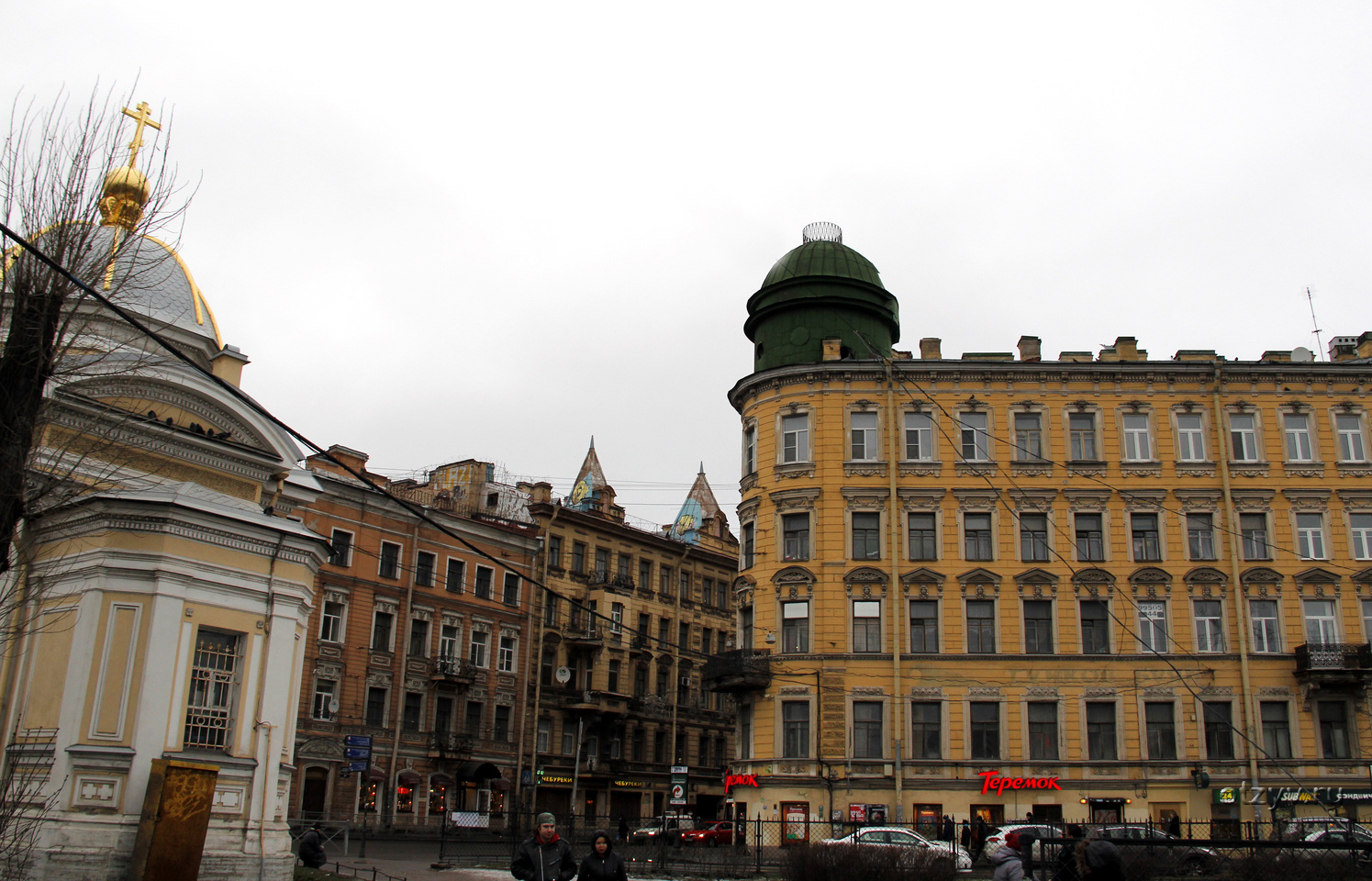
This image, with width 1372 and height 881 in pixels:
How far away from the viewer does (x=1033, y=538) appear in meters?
40.5

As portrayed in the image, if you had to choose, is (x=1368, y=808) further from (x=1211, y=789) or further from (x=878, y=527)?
(x=878, y=527)

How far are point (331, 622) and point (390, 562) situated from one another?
402 cm

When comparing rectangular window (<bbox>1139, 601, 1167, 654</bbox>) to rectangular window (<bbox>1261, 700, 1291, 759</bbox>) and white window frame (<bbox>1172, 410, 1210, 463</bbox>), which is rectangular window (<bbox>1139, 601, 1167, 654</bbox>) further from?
white window frame (<bbox>1172, 410, 1210, 463</bbox>)

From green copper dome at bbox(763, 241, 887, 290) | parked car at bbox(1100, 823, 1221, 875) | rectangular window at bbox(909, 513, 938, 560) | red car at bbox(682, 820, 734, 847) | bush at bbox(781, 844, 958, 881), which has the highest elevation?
green copper dome at bbox(763, 241, 887, 290)

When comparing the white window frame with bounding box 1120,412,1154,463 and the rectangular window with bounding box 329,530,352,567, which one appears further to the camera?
the rectangular window with bounding box 329,530,352,567

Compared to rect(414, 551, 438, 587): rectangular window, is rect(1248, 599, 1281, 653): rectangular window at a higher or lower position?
lower

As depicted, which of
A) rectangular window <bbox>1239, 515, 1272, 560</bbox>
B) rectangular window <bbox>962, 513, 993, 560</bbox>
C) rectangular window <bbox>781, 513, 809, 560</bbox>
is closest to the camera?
rectangular window <bbox>1239, 515, 1272, 560</bbox>

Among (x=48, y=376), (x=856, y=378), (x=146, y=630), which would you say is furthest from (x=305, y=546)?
(x=856, y=378)

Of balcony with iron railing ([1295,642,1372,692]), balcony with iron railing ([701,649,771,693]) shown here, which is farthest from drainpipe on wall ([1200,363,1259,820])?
balcony with iron railing ([701,649,771,693])

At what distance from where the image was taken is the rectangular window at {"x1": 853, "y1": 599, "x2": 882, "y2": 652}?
130ft

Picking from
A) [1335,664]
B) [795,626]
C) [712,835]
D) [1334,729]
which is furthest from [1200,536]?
[712,835]

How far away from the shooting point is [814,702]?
39.2 meters

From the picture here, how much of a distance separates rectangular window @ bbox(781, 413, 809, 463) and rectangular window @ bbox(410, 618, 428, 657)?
19.6m

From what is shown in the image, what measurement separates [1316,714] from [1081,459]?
11.3 meters
